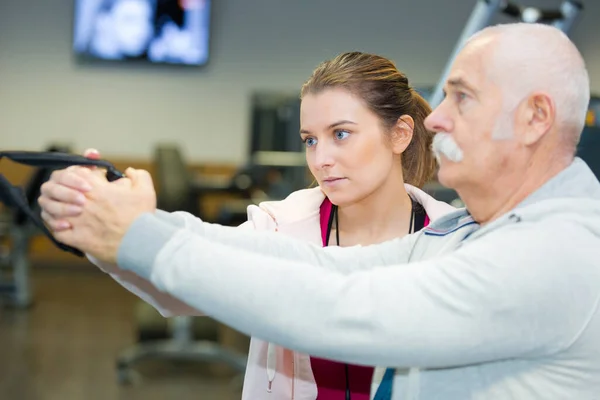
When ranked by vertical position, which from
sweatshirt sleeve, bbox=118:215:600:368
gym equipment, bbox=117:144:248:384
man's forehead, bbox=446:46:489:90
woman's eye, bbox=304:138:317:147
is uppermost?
man's forehead, bbox=446:46:489:90

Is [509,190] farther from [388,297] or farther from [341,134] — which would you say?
[341,134]

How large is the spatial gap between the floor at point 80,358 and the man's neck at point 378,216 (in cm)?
251

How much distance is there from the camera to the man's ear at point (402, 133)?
191 centimetres

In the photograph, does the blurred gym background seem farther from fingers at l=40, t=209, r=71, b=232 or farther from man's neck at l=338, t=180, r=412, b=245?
fingers at l=40, t=209, r=71, b=232

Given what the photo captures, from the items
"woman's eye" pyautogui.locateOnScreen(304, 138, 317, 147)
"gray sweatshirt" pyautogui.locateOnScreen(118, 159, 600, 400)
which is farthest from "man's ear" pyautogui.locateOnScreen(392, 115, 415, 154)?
"gray sweatshirt" pyautogui.locateOnScreen(118, 159, 600, 400)

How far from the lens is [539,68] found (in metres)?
1.10

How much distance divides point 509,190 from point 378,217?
756mm

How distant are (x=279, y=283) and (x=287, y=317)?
4 centimetres

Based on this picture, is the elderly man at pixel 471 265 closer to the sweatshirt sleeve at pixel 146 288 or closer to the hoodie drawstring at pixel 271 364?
the sweatshirt sleeve at pixel 146 288

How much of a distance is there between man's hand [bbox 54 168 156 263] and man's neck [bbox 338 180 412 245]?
90 centimetres

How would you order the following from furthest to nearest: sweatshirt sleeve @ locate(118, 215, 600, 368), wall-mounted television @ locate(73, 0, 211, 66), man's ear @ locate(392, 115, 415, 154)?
wall-mounted television @ locate(73, 0, 211, 66)
man's ear @ locate(392, 115, 415, 154)
sweatshirt sleeve @ locate(118, 215, 600, 368)

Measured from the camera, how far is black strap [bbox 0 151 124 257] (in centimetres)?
112

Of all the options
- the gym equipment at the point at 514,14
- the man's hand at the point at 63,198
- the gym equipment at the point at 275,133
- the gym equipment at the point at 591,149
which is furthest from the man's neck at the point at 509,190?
the gym equipment at the point at 275,133

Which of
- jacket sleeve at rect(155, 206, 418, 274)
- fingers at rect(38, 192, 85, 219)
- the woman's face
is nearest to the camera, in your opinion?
fingers at rect(38, 192, 85, 219)
